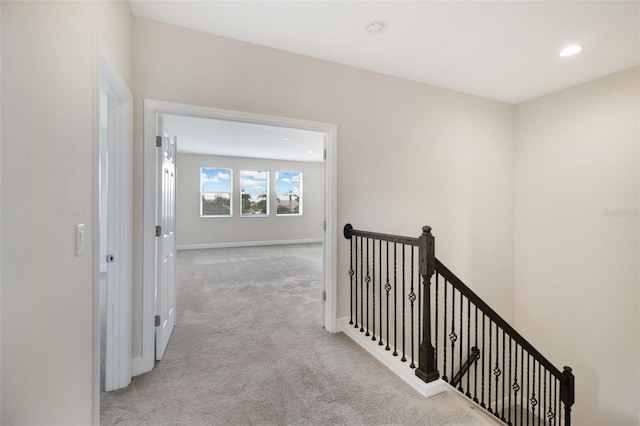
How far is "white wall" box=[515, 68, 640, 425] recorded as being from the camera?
3.10 metres

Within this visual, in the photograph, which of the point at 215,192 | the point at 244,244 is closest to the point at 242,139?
the point at 215,192

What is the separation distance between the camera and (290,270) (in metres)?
5.48

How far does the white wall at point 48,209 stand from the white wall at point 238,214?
6855 mm

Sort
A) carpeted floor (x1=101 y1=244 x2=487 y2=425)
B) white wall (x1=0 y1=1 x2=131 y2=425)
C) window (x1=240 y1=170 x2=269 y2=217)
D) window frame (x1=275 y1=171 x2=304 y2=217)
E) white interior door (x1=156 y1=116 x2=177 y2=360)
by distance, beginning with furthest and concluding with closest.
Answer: window frame (x1=275 y1=171 x2=304 y2=217)
window (x1=240 y1=170 x2=269 y2=217)
white interior door (x1=156 y1=116 x2=177 y2=360)
carpeted floor (x1=101 y1=244 x2=487 y2=425)
white wall (x1=0 y1=1 x2=131 y2=425)

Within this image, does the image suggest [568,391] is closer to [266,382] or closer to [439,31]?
[266,382]

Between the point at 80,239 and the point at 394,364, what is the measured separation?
2118 millimetres

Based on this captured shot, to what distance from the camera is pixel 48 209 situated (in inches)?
39.0

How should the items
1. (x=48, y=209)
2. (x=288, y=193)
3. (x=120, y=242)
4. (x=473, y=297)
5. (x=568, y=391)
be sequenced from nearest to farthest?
(x=48, y=209) < (x=120, y=242) < (x=473, y=297) < (x=568, y=391) < (x=288, y=193)

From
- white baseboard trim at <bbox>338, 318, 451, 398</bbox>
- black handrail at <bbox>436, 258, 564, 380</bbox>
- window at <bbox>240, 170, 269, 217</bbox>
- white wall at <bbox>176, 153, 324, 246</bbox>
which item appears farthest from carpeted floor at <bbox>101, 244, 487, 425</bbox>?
window at <bbox>240, 170, 269, 217</bbox>

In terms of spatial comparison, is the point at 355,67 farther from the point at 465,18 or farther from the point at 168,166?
the point at 168,166

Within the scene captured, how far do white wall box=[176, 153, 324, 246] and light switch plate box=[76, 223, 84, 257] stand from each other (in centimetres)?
695

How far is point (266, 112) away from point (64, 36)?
1571 millimetres

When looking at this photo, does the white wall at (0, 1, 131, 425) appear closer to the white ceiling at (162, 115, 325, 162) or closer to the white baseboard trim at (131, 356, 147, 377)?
the white baseboard trim at (131, 356, 147, 377)

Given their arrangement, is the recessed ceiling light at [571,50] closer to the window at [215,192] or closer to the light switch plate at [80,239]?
Answer: the light switch plate at [80,239]
